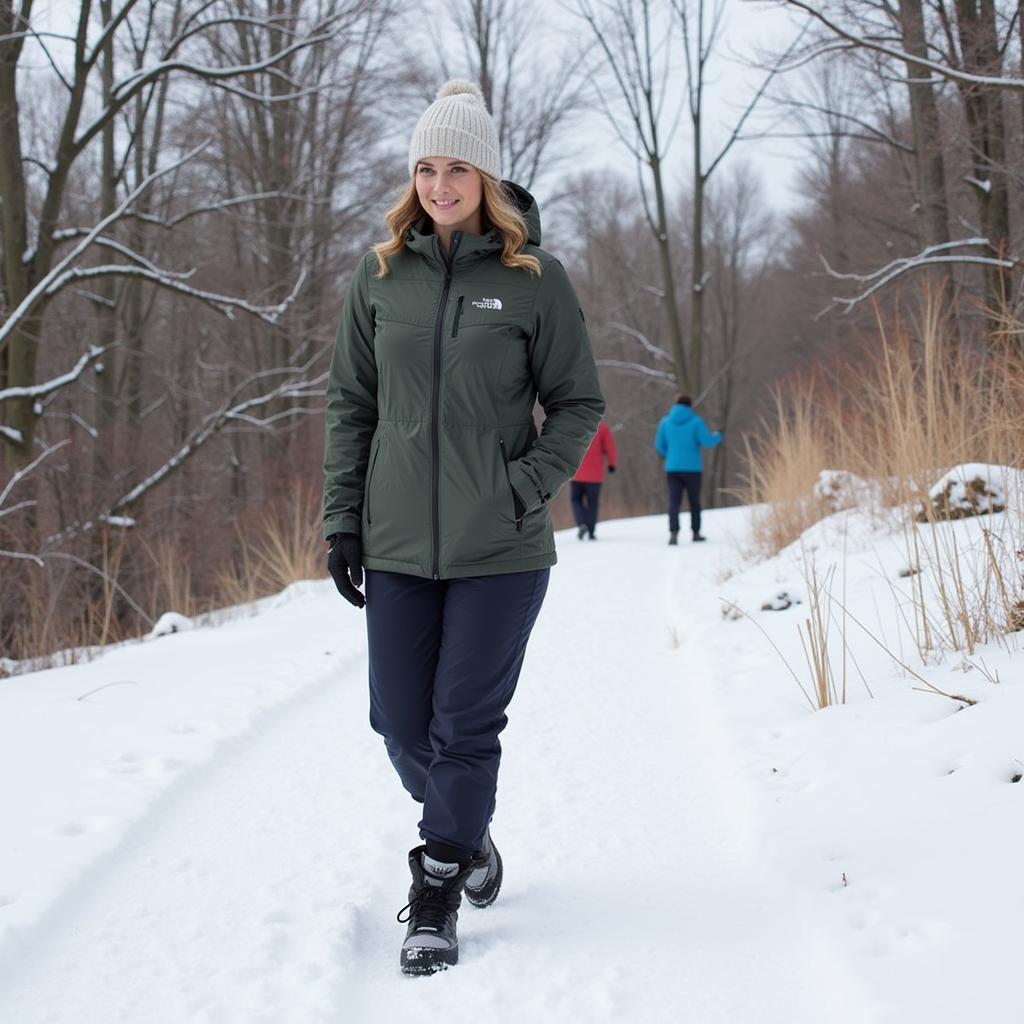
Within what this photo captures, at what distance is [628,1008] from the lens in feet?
7.28

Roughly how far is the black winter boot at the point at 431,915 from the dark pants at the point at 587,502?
10103 mm

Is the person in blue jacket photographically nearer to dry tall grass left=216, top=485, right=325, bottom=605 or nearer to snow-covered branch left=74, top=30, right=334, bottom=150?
dry tall grass left=216, top=485, right=325, bottom=605

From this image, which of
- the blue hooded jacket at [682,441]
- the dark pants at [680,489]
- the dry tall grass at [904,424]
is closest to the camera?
the dry tall grass at [904,424]

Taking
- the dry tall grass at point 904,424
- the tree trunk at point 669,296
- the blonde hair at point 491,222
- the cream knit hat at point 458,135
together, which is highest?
the tree trunk at point 669,296

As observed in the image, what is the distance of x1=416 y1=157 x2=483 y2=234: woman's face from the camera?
2.60 meters

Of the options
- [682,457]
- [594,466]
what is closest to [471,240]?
[682,457]

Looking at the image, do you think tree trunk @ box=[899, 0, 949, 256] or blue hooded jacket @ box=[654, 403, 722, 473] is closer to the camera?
tree trunk @ box=[899, 0, 949, 256]

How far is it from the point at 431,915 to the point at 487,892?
0.32 metres

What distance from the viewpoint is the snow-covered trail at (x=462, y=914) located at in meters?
2.25

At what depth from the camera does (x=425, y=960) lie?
2.41 metres

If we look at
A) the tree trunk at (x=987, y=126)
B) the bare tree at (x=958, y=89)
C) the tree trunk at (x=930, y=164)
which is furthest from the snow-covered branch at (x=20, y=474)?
the tree trunk at (x=930, y=164)

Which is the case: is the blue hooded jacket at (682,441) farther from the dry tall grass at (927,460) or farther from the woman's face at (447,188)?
the woman's face at (447,188)

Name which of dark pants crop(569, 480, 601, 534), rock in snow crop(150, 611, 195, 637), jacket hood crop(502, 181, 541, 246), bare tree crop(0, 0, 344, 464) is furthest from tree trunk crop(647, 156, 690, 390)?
jacket hood crop(502, 181, 541, 246)

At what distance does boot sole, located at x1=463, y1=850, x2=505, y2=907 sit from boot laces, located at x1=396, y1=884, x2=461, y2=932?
0.22 m
